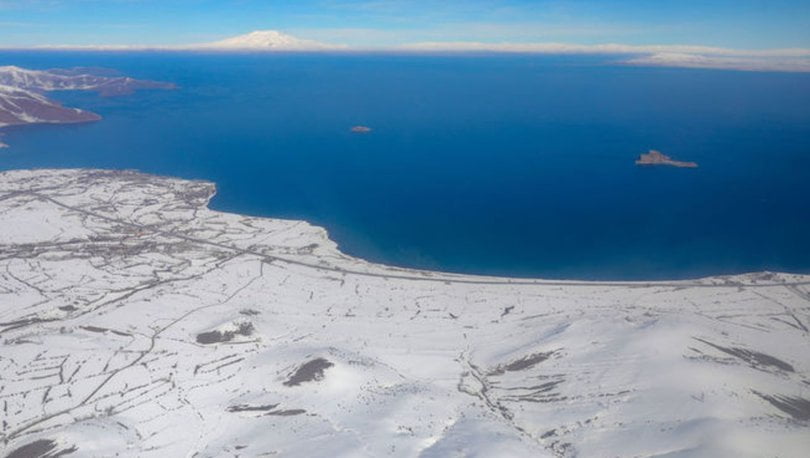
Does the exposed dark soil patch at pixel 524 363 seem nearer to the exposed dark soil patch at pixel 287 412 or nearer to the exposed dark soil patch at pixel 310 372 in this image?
the exposed dark soil patch at pixel 310 372

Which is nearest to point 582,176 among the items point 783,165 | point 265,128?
point 783,165

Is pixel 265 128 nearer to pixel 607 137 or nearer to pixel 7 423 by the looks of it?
pixel 607 137

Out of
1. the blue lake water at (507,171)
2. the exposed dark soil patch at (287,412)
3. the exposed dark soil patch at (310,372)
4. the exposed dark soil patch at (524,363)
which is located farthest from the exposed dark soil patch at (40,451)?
the blue lake water at (507,171)

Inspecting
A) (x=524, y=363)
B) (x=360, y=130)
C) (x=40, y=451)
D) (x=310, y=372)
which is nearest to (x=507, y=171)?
(x=360, y=130)

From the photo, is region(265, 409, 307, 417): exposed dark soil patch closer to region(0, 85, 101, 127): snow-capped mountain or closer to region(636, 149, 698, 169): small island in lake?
region(636, 149, 698, 169): small island in lake

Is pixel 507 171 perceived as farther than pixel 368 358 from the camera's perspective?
Yes

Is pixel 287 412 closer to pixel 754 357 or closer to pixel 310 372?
pixel 310 372
